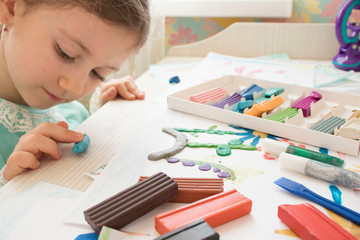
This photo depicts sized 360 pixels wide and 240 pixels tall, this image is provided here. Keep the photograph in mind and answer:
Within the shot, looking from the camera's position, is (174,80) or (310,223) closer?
(310,223)

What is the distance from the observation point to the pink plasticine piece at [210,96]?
62 centimetres

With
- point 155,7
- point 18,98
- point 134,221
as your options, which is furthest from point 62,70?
point 155,7

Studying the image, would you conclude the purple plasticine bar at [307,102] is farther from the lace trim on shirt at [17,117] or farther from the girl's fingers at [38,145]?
the lace trim on shirt at [17,117]

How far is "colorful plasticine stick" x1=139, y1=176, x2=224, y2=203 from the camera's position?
355 millimetres

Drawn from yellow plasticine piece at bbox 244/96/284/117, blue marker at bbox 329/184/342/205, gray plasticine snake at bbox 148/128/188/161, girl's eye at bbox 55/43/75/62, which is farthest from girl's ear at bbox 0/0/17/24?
blue marker at bbox 329/184/342/205

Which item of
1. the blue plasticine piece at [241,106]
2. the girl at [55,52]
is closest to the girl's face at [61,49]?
the girl at [55,52]

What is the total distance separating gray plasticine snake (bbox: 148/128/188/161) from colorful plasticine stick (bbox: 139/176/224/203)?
78 millimetres

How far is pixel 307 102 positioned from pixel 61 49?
0.42 m

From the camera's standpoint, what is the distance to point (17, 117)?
2.11 feet

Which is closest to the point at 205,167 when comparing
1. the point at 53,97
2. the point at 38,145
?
the point at 38,145

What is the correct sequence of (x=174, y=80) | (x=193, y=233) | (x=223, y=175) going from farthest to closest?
(x=174, y=80) → (x=223, y=175) → (x=193, y=233)

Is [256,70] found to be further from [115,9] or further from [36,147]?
[36,147]

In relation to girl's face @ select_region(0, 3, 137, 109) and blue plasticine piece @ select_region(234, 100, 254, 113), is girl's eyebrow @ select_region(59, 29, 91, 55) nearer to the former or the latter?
girl's face @ select_region(0, 3, 137, 109)

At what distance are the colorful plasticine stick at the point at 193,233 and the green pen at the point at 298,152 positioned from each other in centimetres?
19
